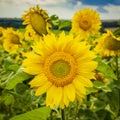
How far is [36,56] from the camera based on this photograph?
1437mm

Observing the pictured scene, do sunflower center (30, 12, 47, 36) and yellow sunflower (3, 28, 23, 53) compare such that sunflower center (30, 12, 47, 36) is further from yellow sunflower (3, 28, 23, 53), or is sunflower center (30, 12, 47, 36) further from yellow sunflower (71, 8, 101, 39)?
yellow sunflower (3, 28, 23, 53)

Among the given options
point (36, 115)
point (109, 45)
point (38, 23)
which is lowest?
point (36, 115)

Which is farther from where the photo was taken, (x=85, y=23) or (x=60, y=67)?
(x=85, y=23)

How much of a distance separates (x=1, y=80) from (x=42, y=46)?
0.45m

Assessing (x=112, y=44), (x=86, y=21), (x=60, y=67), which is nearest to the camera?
(x=60, y=67)

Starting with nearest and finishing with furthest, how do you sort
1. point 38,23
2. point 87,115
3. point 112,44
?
1. point 87,115
2. point 38,23
3. point 112,44

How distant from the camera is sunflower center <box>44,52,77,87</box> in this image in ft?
4.68

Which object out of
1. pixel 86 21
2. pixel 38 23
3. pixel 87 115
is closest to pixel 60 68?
pixel 87 115

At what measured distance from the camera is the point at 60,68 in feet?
4.76

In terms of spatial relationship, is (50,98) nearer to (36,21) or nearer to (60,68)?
(60,68)

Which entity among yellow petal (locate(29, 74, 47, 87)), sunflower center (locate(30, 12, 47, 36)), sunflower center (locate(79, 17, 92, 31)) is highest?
sunflower center (locate(30, 12, 47, 36))

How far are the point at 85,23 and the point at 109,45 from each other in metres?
0.65

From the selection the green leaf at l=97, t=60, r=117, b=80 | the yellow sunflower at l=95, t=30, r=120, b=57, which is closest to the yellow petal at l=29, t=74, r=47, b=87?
the green leaf at l=97, t=60, r=117, b=80

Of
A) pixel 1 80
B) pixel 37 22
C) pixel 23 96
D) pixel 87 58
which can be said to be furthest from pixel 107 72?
pixel 37 22
